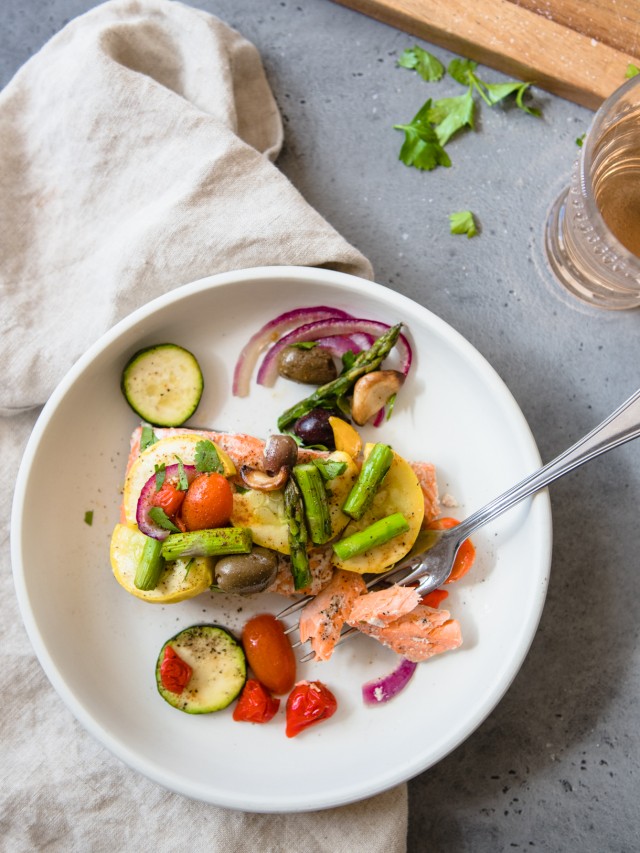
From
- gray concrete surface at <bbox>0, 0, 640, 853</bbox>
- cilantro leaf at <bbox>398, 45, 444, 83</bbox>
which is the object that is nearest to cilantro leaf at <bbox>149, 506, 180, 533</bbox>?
gray concrete surface at <bbox>0, 0, 640, 853</bbox>

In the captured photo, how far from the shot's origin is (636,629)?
11.0ft

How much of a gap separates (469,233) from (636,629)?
2034 mm

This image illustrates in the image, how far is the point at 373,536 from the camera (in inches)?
113

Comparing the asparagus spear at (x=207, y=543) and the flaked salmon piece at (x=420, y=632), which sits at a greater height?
the asparagus spear at (x=207, y=543)

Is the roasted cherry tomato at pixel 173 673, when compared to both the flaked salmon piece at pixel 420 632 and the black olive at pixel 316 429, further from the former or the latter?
the black olive at pixel 316 429

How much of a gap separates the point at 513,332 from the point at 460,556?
3.72 ft

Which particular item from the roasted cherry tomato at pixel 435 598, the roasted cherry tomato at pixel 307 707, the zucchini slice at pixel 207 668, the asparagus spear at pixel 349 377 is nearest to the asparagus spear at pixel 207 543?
the zucchini slice at pixel 207 668

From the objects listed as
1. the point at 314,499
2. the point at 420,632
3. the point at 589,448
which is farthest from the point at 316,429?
the point at 589,448

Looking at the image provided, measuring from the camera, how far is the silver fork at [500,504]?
286cm

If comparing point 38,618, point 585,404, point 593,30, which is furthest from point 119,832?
point 593,30

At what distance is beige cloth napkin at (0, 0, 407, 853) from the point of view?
3.19m

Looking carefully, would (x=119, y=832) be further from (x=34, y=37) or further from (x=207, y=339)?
(x=34, y=37)

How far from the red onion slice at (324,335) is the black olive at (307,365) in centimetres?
7

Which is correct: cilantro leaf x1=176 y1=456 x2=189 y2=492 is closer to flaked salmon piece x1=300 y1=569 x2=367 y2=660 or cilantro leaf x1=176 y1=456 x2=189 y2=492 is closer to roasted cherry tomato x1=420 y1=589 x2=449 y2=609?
flaked salmon piece x1=300 y1=569 x2=367 y2=660
